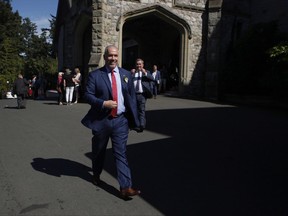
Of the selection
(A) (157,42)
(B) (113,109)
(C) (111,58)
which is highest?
(A) (157,42)

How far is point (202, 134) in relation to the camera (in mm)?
8781

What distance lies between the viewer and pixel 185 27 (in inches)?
754

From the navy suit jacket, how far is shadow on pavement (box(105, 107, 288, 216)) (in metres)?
1.00

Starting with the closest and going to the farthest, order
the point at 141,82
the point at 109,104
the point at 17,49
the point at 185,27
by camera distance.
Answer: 1. the point at 109,104
2. the point at 141,82
3. the point at 185,27
4. the point at 17,49

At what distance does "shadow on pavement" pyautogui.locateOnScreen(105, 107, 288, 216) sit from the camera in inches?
171

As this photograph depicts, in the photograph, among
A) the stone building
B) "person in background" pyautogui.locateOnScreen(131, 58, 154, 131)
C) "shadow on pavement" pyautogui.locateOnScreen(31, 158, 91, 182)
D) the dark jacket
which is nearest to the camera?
"shadow on pavement" pyautogui.locateOnScreen(31, 158, 91, 182)

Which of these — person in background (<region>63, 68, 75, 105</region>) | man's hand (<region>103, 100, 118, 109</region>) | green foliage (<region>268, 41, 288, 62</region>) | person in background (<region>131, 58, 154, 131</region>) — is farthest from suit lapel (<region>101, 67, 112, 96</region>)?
person in background (<region>63, 68, 75, 105</region>)

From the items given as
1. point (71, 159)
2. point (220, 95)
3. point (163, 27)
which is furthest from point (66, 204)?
point (163, 27)

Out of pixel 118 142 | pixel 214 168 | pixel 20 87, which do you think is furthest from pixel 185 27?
pixel 118 142

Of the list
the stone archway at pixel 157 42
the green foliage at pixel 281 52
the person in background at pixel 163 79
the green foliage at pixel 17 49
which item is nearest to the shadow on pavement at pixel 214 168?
the green foliage at pixel 281 52

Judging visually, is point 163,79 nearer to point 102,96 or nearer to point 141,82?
point 141,82

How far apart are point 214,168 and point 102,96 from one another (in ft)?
7.39

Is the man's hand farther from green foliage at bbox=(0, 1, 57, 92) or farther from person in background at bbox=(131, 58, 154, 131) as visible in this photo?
green foliage at bbox=(0, 1, 57, 92)

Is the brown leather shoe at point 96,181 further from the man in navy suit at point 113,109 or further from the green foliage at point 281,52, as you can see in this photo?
the green foliage at point 281,52
